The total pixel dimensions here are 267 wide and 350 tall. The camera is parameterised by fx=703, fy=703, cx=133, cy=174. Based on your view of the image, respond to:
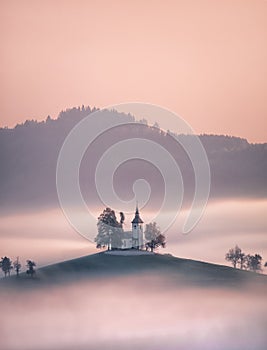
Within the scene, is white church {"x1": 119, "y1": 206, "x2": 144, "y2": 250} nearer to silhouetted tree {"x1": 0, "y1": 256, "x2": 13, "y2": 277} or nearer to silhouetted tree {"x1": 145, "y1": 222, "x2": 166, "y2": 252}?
silhouetted tree {"x1": 145, "y1": 222, "x2": 166, "y2": 252}

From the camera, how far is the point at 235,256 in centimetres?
353

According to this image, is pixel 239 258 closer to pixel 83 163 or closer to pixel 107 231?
pixel 107 231

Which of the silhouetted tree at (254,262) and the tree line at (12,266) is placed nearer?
the tree line at (12,266)

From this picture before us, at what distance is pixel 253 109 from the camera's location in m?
3.63

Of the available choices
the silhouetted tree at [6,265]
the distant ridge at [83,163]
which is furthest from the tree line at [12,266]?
the distant ridge at [83,163]

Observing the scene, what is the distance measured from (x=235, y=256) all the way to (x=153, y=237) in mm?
425

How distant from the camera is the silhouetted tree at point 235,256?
3.52m

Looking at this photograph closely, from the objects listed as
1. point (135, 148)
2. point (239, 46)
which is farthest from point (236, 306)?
point (239, 46)

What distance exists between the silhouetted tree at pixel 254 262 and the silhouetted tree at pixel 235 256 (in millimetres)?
30

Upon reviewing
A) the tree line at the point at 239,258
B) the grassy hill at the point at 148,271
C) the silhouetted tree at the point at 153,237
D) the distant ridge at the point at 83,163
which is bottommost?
the grassy hill at the point at 148,271

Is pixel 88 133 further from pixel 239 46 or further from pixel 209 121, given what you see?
pixel 239 46

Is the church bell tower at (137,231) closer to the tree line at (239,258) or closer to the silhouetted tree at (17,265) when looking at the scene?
the tree line at (239,258)

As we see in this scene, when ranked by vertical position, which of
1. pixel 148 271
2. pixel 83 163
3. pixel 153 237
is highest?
pixel 83 163

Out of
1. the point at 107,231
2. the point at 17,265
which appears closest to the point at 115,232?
the point at 107,231
